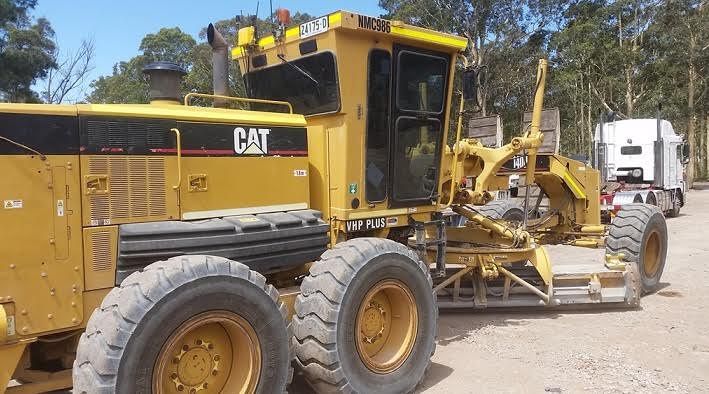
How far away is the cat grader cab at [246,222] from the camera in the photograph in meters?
3.21

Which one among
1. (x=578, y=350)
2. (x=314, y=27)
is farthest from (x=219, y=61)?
(x=578, y=350)

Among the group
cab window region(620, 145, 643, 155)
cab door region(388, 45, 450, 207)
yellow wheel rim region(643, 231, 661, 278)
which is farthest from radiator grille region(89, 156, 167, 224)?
cab window region(620, 145, 643, 155)

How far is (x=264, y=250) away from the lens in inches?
159

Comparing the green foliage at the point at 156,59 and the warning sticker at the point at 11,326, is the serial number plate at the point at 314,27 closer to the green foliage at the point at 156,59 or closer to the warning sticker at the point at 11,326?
the warning sticker at the point at 11,326

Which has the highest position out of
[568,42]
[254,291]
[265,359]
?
[568,42]

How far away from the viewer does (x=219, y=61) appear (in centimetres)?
477

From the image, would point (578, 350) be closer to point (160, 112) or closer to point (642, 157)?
point (160, 112)

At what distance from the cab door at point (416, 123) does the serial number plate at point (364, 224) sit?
0.68 feet

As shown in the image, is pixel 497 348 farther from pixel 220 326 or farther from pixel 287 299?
pixel 220 326

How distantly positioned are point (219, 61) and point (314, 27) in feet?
2.63

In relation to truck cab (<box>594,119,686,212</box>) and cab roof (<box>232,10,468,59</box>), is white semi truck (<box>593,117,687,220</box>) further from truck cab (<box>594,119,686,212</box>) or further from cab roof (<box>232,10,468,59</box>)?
cab roof (<box>232,10,468,59</box>)

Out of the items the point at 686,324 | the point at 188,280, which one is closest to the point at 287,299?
the point at 188,280

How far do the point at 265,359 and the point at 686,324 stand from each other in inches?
191

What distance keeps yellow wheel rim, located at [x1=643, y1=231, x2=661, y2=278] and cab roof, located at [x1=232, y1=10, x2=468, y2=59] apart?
4304mm
